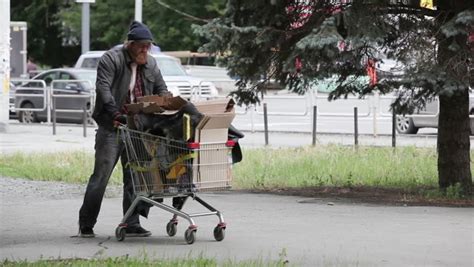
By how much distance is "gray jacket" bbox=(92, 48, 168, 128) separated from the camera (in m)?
9.45

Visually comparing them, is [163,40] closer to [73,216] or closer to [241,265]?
[73,216]

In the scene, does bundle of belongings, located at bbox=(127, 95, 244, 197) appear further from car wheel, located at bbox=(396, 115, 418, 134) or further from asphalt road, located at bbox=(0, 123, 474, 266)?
car wheel, located at bbox=(396, 115, 418, 134)

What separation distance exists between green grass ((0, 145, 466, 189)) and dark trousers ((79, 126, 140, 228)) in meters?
4.60

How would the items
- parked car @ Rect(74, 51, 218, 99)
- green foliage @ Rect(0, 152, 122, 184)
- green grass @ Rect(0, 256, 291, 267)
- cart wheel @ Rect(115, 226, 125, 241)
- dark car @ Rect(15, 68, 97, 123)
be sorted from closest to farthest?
green grass @ Rect(0, 256, 291, 267) < cart wheel @ Rect(115, 226, 125, 241) < green foliage @ Rect(0, 152, 122, 184) < parked car @ Rect(74, 51, 218, 99) < dark car @ Rect(15, 68, 97, 123)

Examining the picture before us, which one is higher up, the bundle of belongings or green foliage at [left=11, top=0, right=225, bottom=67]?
green foliage at [left=11, top=0, right=225, bottom=67]

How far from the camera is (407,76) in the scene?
11.8 m

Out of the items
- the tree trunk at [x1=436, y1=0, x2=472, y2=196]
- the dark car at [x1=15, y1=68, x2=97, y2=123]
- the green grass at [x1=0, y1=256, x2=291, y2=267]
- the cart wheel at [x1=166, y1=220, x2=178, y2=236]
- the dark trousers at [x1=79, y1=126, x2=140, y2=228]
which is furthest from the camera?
the dark car at [x1=15, y1=68, x2=97, y2=123]

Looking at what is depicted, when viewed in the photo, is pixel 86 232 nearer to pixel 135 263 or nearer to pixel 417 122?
pixel 135 263

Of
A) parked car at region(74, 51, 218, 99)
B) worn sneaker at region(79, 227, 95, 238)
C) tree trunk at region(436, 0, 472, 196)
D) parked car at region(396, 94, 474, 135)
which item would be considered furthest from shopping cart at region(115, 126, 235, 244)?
parked car at region(74, 51, 218, 99)

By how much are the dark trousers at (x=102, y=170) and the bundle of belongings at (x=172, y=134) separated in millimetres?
401

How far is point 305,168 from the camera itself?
621 inches

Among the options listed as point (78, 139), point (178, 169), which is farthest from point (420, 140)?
point (178, 169)

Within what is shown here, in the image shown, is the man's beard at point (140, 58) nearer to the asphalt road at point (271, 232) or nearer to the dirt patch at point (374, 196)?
the asphalt road at point (271, 232)

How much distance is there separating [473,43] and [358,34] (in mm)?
1256
